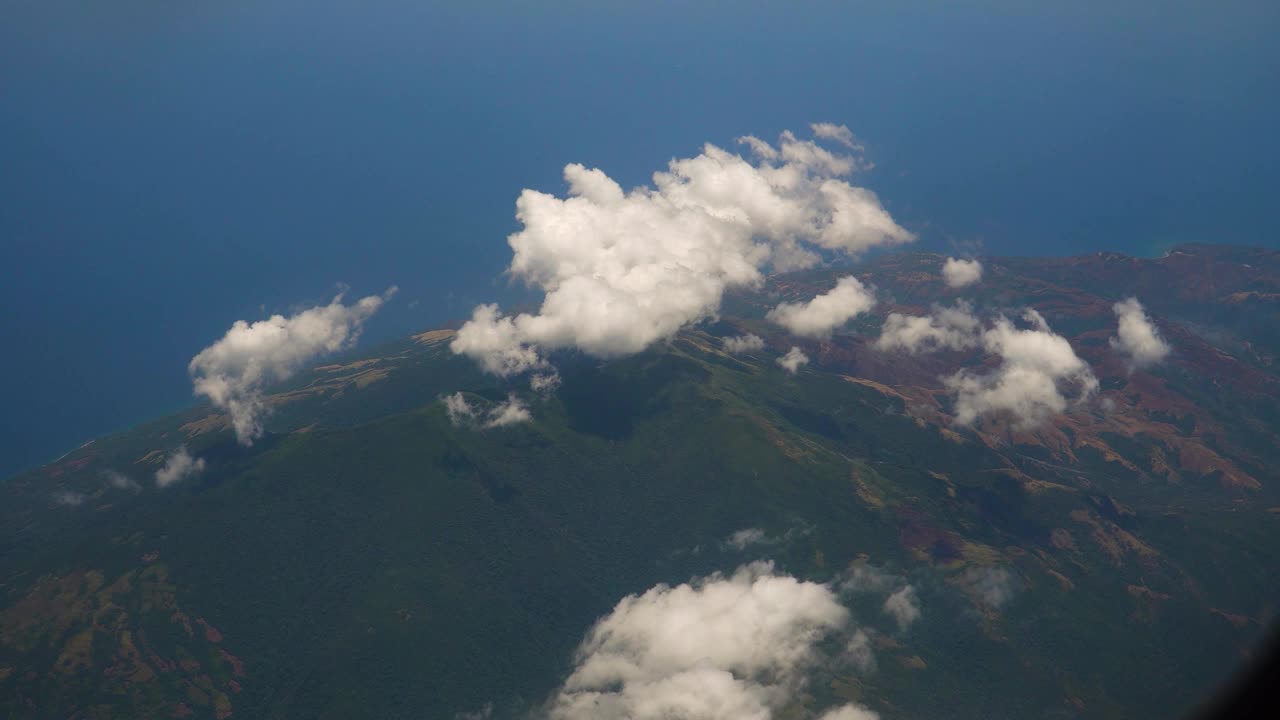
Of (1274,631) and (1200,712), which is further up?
(1274,631)

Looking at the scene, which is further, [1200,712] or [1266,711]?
[1200,712]

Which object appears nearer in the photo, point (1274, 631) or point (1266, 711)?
point (1266, 711)
